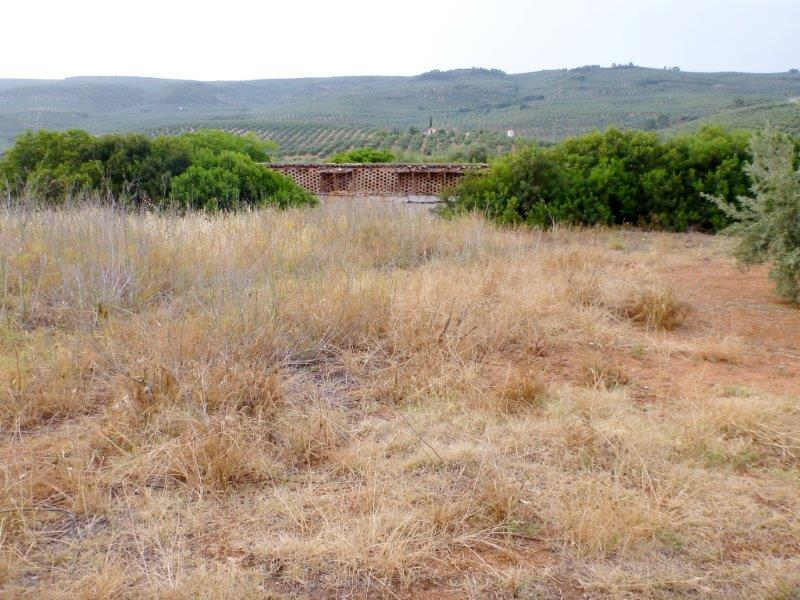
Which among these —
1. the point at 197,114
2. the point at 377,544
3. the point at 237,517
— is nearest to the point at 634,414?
the point at 377,544

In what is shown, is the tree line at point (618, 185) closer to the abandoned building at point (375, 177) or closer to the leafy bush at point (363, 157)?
the abandoned building at point (375, 177)

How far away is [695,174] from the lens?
13578mm

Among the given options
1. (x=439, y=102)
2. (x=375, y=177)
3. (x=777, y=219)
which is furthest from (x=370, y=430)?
(x=439, y=102)

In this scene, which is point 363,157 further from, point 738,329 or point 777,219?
point 738,329

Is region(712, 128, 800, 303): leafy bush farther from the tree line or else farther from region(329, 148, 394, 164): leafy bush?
region(329, 148, 394, 164): leafy bush

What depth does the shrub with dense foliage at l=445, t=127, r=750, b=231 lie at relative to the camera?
13.0 meters

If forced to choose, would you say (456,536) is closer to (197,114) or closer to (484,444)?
(484,444)

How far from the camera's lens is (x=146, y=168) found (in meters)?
12.5

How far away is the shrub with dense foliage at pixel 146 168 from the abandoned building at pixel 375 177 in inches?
192

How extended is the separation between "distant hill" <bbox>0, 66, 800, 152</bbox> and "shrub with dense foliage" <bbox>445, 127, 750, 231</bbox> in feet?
67.0

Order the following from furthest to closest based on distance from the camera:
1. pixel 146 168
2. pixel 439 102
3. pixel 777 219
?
pixel 439 102 → pixel 146 168 → pixel 777 219

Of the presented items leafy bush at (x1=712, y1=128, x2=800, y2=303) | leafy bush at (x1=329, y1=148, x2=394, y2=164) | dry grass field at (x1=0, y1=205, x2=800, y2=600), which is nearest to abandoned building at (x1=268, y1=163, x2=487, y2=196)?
leafy bush at (x1=329, y1=148, x2=394, y2=164)

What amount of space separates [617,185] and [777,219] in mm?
6083

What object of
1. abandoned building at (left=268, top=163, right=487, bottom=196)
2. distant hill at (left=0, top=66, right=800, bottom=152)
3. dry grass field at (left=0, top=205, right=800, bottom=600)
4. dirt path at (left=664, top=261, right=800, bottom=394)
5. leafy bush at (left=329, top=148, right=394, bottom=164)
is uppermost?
distant hill at (left=0, top=66, right=800, bottom=152)
